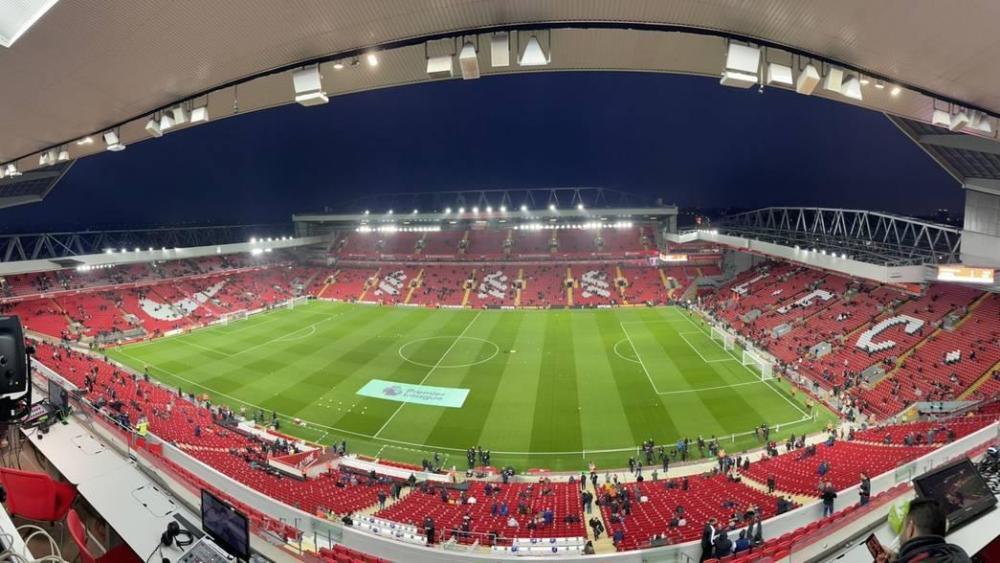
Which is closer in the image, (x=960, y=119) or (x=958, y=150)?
(x=960, y=119)

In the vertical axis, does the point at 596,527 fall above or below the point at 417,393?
above

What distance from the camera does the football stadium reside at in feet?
14.4

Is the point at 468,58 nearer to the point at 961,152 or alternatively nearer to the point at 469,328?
the point at 961,152

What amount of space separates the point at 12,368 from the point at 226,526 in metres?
2.65

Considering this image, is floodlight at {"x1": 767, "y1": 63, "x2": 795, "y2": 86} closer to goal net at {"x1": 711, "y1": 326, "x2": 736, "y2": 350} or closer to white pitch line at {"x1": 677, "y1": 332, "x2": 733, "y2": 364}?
white pitch line at {"x1": 677, "y1": 332, "x2": 733, "y2": 364}

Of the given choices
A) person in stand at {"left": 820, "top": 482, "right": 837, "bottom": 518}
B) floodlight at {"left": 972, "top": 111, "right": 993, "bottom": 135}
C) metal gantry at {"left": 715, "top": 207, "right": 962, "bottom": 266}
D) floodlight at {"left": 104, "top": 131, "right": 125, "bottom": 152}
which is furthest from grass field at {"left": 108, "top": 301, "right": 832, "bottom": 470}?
floodlight at {"left": 972, "top": 111, "right": 993, "bottom": 135}

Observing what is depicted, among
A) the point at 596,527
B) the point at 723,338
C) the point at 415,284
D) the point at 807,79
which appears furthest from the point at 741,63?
the point at 415,284

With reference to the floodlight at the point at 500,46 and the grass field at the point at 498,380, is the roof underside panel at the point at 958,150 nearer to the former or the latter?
the grass field at the point at 498,380

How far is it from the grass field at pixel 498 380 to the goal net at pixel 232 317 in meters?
1.25

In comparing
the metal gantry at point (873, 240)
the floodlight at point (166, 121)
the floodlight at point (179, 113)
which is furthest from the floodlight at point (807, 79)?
the metal gantry at point (873, 240)

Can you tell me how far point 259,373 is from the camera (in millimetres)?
26859

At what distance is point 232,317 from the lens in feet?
133

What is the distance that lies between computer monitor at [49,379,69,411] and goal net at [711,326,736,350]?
105 ft

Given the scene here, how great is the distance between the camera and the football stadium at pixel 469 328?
439cm
